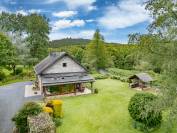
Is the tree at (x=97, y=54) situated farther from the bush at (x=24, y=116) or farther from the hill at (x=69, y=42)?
the hill at (x=69, y=42)

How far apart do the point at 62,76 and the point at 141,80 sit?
15.1 metres

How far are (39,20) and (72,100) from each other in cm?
4379

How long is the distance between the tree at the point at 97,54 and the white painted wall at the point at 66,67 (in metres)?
27.1

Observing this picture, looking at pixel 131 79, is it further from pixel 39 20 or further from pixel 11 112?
pixel 39 20

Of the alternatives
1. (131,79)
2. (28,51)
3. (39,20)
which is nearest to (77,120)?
(131,79)

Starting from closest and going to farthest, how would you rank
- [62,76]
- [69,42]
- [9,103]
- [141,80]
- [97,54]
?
[9,103] → [62,76] → [141,80] → [97,54] → [69,42]

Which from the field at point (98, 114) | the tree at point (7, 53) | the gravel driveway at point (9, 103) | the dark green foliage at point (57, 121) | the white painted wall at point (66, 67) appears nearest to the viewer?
the field at point (98, 114)

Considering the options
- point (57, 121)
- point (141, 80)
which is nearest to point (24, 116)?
point (57, 121)

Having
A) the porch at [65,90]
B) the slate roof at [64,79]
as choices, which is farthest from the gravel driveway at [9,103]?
the slate roof at [64,79]

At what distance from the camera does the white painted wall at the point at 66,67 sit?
41.6 metres

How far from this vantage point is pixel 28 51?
6944cm

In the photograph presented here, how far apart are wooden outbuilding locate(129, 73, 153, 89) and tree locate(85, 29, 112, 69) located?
941 inches

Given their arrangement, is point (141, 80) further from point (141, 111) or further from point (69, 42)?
point (69, 42)

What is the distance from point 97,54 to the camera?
71.5 meters
